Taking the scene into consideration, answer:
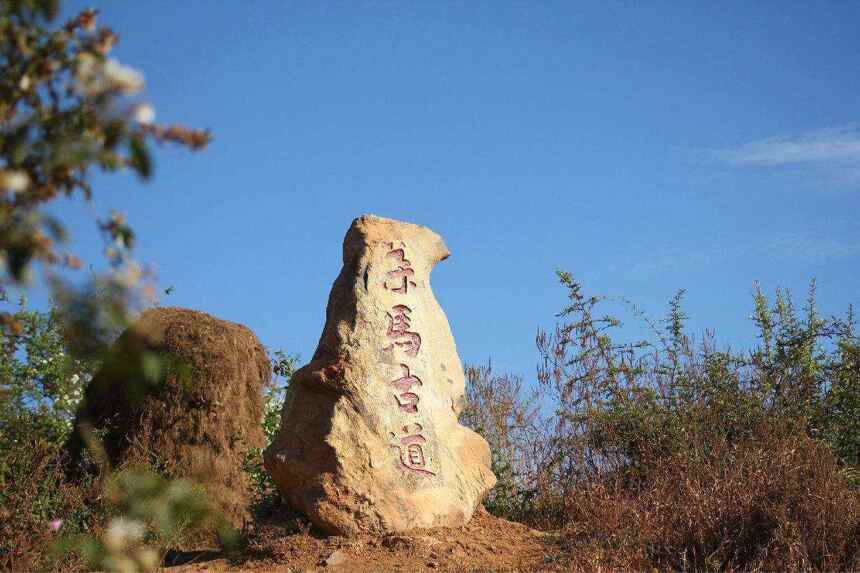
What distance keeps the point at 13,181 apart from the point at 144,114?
1.18 feet

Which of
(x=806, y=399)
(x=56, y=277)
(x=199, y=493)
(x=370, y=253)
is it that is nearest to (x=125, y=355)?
(x=56, y=277)

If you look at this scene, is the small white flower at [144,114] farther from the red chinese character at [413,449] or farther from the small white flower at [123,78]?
the red chinese character at [413,449]

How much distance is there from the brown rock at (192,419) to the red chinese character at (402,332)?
213cm

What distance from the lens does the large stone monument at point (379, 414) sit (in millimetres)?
6754

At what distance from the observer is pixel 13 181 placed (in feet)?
7.14

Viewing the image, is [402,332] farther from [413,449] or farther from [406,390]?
[413,449]

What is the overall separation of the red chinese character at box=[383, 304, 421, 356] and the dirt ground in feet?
4.88

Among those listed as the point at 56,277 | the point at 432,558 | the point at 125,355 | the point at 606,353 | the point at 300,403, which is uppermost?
the point at 606,353

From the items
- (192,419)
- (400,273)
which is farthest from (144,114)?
(192,419)

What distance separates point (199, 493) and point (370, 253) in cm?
484

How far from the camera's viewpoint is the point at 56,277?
7.34ft

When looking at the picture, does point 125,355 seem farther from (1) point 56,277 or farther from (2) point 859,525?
(2) point 859,525

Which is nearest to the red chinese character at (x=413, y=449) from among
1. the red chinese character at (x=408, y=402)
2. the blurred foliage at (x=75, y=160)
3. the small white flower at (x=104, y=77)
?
the red chinese character at (x=408, y=402)

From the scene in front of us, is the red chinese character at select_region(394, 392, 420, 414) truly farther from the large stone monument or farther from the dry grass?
the dry grass
